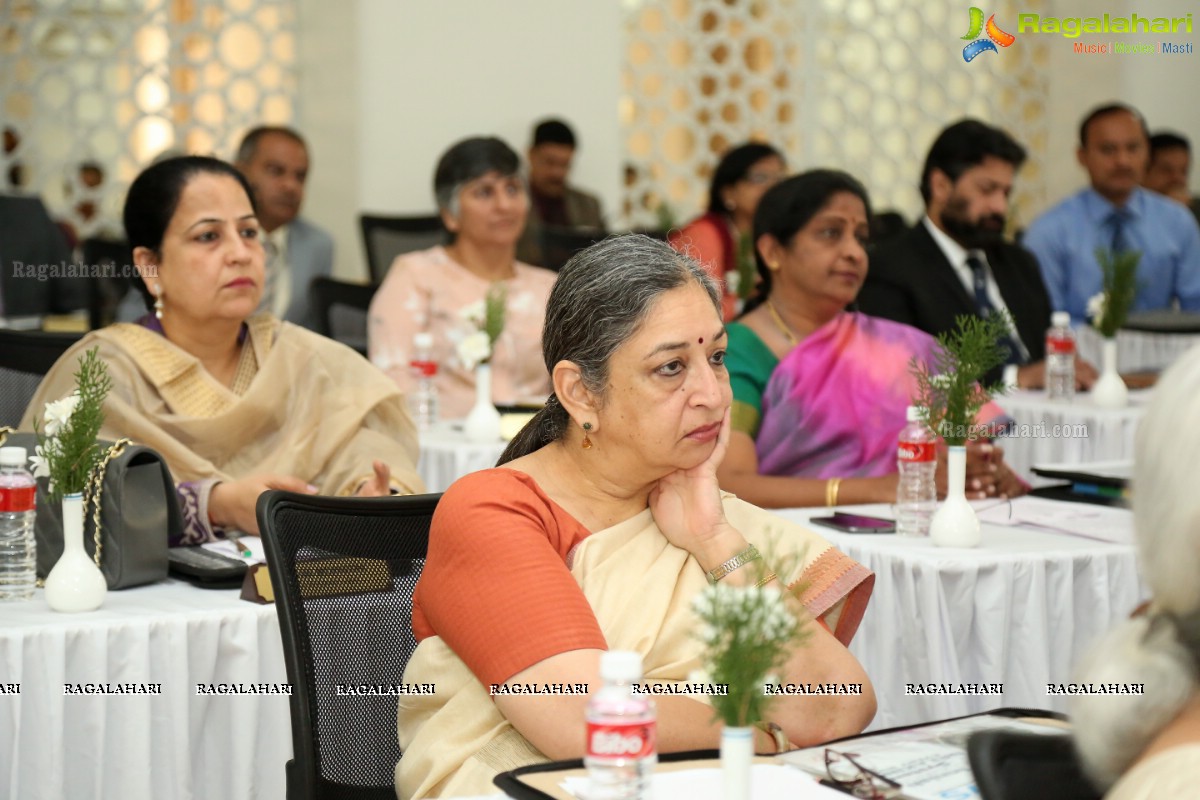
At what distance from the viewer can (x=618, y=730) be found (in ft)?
4.49

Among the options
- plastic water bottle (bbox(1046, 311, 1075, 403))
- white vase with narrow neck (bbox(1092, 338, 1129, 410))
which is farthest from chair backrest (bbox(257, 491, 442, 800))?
plastic water bottle (bbox(1046, 311, 1075, 403))

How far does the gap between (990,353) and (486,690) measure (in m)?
1.70

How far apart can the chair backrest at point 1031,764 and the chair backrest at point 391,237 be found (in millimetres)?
5919

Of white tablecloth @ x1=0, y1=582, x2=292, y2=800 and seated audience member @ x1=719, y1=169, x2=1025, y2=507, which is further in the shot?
seated audience member @ x1=719, y1=169, x2=1025, y2=507

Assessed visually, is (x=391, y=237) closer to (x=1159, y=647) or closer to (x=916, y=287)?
(x=916, y=287)

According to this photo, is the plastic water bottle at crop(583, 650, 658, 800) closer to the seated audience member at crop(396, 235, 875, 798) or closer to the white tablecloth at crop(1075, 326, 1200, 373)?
the seated audience member at crop(396, 235, 875, 798)

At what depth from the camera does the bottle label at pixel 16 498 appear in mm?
2654

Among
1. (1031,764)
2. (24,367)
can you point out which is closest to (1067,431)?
(24,367)

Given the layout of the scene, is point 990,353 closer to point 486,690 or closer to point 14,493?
point 486,690

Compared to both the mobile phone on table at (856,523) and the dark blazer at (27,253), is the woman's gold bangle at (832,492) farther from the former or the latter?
the dark blazer at (27,253)

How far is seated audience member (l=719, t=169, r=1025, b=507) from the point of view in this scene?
3711mm

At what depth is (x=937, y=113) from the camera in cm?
1017

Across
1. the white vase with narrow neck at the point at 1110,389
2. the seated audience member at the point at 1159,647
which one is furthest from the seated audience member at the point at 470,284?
the seated audience member at the point at 1159,647

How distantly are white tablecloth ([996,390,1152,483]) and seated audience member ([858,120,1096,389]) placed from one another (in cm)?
13
